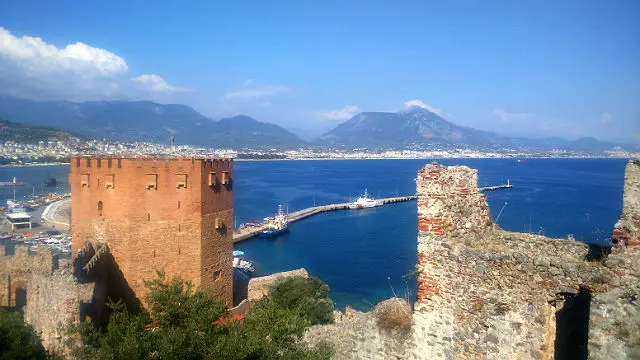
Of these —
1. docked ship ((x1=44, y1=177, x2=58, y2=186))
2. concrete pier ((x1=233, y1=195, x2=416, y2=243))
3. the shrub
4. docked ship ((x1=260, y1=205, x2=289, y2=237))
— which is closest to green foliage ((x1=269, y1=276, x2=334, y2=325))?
the shrub

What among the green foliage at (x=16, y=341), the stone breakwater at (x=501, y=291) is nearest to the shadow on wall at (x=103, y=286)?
the green foliage at (x=16, y=341)

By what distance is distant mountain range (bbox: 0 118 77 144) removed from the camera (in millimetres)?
85438

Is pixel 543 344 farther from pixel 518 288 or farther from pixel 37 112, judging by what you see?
pixel 37 112

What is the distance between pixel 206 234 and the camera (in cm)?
1399

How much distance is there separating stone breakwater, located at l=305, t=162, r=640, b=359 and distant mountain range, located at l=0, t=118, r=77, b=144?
98538mm

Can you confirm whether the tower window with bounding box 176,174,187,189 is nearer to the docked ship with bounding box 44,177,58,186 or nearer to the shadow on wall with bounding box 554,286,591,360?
the shadow on wall with bounding box 554,286,591,360

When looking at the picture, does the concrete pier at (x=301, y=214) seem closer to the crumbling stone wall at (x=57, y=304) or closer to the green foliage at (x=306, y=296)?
the green foliage at (x=306, y=296)

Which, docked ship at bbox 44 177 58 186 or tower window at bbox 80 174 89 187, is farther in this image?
docked ship at bbox 44 177 58 186

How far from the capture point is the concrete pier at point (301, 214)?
57.3 m

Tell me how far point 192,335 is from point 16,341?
4712mm

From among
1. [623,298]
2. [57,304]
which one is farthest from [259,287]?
[623,298]

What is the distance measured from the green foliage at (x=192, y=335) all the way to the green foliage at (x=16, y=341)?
1.97 m

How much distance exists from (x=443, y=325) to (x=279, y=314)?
377 cm

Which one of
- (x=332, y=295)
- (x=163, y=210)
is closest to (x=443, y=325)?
(x=163, y=210)
